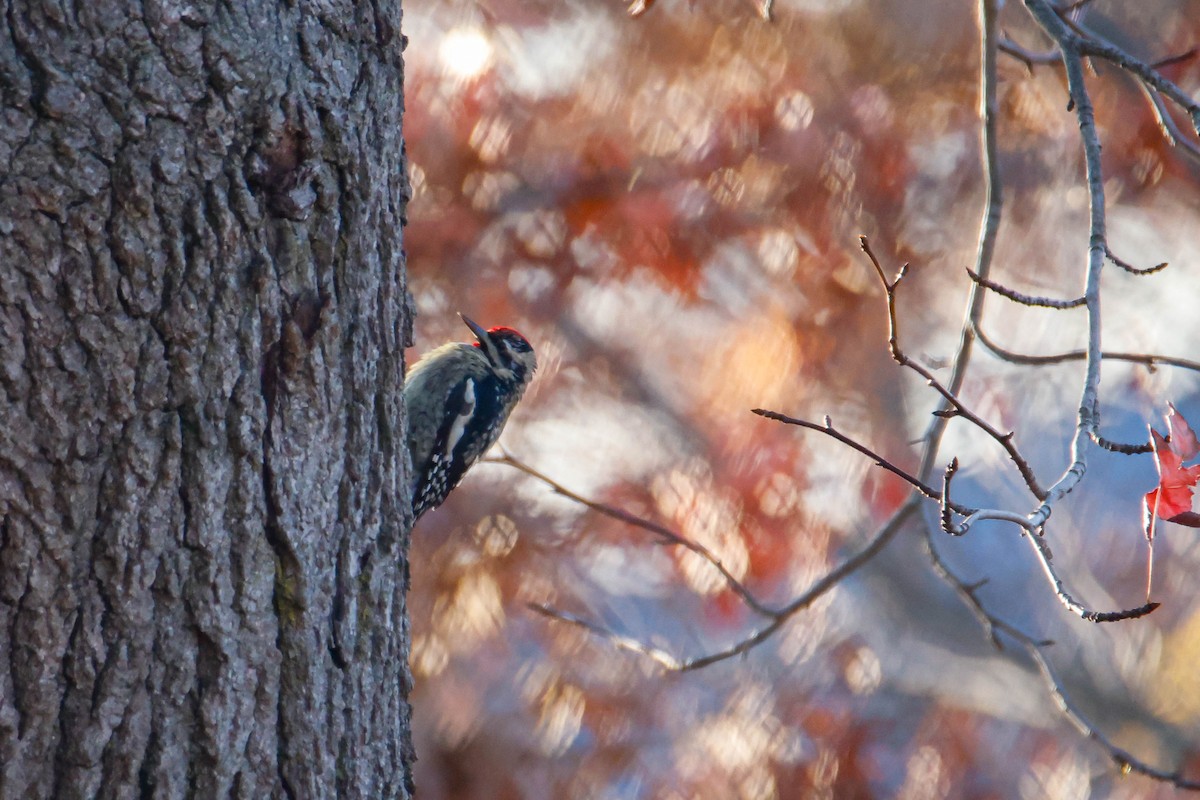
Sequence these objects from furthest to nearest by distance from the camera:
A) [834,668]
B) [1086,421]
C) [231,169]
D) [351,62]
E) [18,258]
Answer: [834,668], [1086,421], [351,62], [231,169], [18,258]

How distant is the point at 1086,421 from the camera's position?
78.1 inches

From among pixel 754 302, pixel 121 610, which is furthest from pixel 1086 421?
pixel 754 302

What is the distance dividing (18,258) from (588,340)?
9.66ft

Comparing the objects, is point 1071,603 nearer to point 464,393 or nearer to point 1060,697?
point 1060,697

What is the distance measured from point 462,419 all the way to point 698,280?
1.06m

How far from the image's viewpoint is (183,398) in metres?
1.62

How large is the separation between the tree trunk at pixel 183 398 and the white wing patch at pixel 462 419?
7.88ft

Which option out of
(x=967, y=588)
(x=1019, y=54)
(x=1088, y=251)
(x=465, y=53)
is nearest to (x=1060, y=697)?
(x=967, y=588)

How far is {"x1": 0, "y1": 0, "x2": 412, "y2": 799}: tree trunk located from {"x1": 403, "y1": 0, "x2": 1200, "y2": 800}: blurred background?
241cm

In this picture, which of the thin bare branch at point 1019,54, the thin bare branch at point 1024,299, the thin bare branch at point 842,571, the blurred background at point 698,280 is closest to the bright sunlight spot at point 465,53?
the blurred background at point 698,280

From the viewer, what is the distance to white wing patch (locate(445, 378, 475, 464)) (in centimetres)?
425

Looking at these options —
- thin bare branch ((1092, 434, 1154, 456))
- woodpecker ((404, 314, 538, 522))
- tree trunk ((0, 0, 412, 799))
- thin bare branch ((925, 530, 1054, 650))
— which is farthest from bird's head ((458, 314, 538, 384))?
thin bare branch ((1092, 434, 1154, 456))

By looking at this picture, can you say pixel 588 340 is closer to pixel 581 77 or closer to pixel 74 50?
pixel 581 77

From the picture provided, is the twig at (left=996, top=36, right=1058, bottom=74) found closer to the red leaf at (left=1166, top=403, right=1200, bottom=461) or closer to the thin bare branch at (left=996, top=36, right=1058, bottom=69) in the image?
the thin bare branch at (left=996, top=36, right=1058, bottom=69)
